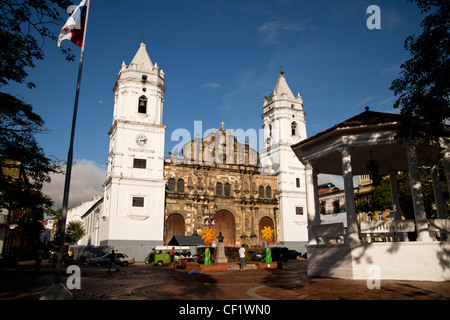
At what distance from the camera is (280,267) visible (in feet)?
71.6

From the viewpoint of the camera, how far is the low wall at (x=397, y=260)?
12.1 m

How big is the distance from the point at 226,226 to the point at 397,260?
31.2 metres

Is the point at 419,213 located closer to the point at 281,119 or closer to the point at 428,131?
the point at 428,131

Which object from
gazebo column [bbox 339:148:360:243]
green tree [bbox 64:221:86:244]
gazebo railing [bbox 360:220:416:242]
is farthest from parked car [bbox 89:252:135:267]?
green tree [bbox 64:221:86:244]

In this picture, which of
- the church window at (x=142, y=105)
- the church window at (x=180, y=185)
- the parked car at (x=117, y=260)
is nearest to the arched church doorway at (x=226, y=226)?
the church window at (x=180, y=185)

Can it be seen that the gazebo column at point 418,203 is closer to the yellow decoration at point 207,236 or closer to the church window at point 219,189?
the yellow decoration at point 207,236

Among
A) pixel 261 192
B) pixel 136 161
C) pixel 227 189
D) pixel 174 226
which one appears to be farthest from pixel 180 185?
pixel 261 192

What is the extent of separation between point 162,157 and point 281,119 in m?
17.7

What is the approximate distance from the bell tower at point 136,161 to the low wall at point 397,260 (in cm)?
2608

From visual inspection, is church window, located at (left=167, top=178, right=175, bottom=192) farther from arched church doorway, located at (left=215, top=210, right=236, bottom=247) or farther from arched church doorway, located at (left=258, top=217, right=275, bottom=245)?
arched church doorway, located at (left=258, top=217, right=275, bottom=245)

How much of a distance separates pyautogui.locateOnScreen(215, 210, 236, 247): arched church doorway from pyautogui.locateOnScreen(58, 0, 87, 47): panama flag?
109 ft

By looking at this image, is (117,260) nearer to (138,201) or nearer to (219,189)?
(138,201)
